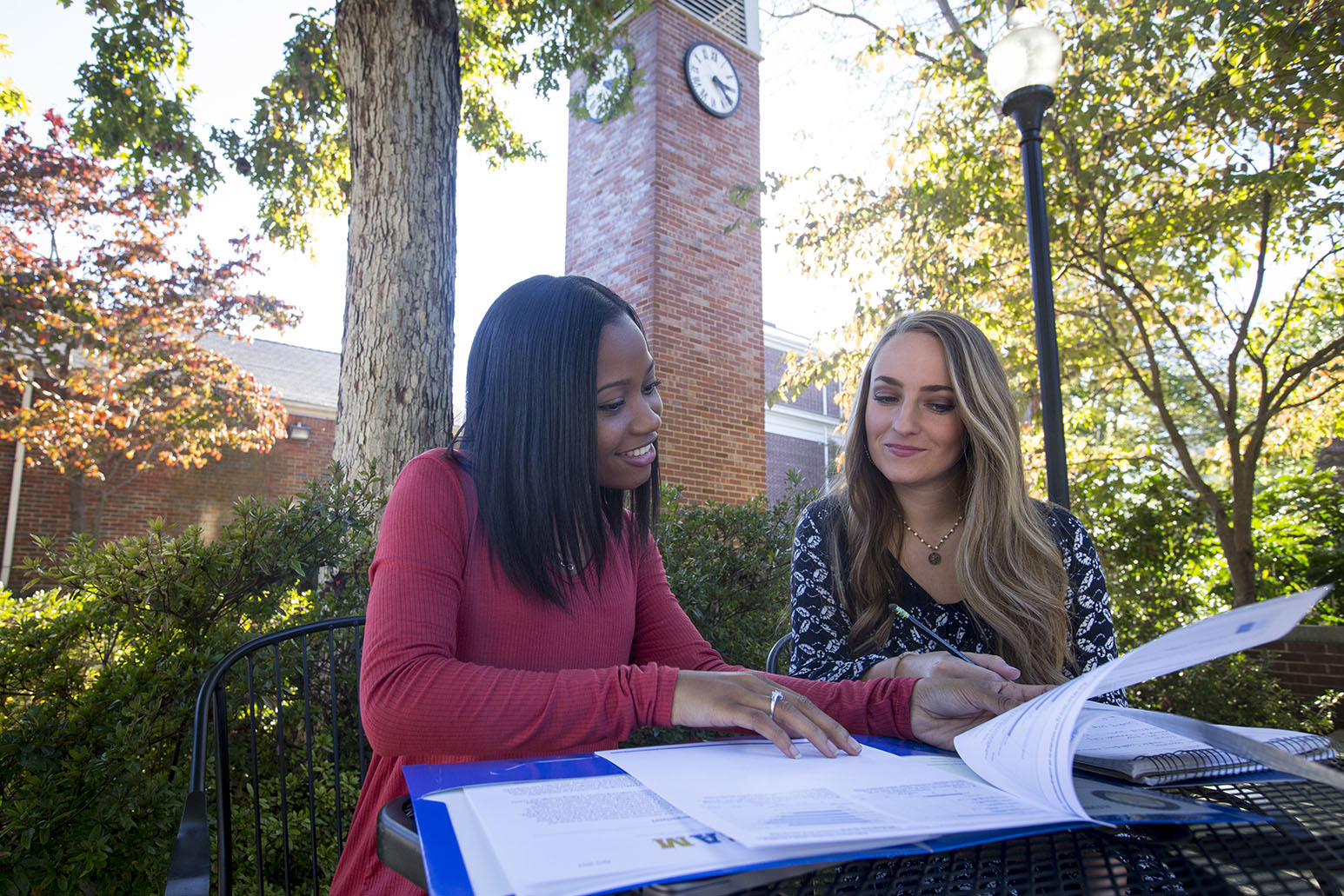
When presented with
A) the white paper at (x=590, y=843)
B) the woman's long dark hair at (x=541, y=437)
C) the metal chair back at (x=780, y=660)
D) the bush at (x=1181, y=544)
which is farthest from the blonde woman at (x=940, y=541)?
the bush at (x=1181, y=544)

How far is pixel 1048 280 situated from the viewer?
367cm

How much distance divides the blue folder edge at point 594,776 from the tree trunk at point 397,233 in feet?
7.87

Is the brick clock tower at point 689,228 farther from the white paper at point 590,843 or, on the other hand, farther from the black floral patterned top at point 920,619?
the white paper at point 590,843

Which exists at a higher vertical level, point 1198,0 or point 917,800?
point 1198,0

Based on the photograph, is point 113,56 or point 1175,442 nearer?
point 113,56

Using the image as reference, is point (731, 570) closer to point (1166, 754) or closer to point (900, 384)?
point (900, 384)

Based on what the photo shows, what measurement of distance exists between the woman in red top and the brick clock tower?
5.83 metres

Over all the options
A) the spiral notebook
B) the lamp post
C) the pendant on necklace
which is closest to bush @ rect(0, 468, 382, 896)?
the pendant on necklace

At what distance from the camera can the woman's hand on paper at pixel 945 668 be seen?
46.6 inches

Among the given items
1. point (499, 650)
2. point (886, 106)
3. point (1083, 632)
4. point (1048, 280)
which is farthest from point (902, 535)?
point (886, 106)

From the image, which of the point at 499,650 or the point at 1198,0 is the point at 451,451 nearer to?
the point at 499,650

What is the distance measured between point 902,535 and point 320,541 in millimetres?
1569

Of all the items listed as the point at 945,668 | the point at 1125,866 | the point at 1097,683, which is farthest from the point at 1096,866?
the point at 945,668

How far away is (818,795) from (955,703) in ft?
1.60
